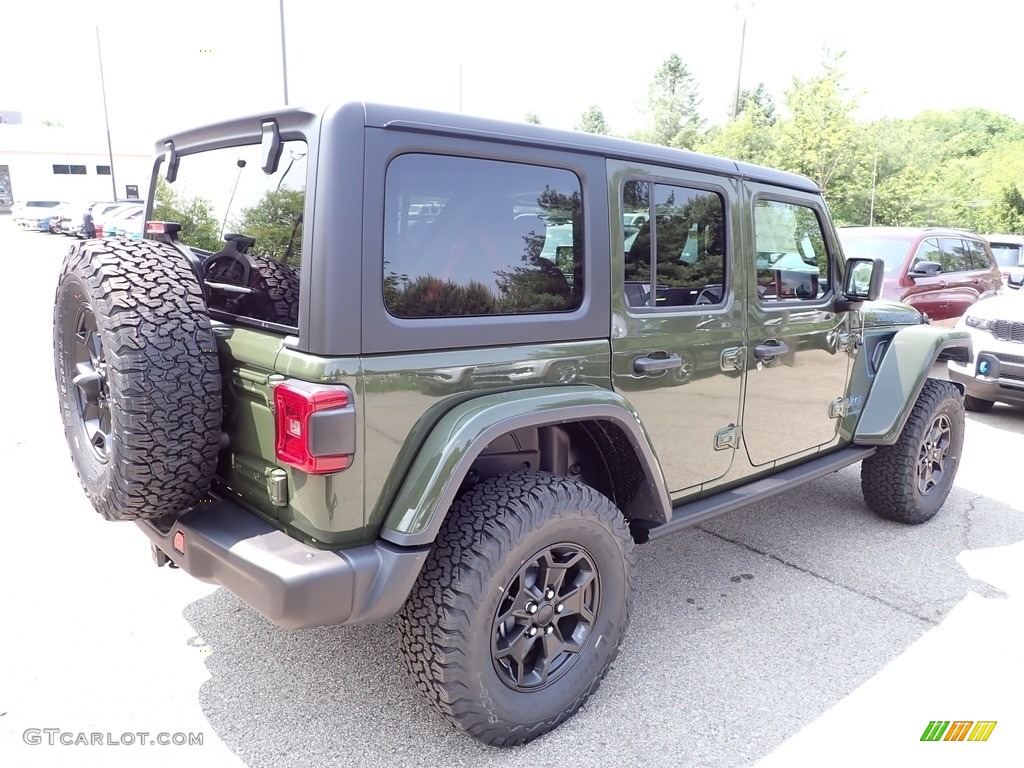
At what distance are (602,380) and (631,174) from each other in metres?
0.80

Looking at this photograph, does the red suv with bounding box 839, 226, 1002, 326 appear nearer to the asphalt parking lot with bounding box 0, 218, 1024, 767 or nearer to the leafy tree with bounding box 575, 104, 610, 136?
the asphalt parking lot with bounding box 0, 218, 1024, 767

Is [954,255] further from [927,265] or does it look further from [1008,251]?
[1008,251]

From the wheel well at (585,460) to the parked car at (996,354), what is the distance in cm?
492

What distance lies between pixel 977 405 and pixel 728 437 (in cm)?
563

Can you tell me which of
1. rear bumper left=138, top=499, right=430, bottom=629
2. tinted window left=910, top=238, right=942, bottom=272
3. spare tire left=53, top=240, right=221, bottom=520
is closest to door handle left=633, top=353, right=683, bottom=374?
rear bumper left=138, top=499, right=430, bottom=629

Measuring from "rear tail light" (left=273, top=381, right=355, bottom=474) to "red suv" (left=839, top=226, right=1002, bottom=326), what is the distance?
727 cm

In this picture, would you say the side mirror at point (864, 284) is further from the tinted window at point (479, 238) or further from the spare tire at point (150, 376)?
the spare tire at point (150, 376)

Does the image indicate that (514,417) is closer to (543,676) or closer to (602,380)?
(602,380)

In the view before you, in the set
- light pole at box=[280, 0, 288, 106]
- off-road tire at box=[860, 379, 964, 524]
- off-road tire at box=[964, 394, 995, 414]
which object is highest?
light pole at box=[280, 0, 288, 106]

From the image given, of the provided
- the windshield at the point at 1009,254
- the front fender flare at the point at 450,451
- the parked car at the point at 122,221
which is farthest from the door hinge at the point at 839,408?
the parked car at the point at 122,221

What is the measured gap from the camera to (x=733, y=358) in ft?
10.6

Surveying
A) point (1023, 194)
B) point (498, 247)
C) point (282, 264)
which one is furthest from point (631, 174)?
point (1023, 194)

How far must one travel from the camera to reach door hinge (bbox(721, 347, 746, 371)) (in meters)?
3.19

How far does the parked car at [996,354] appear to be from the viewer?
6580mm
